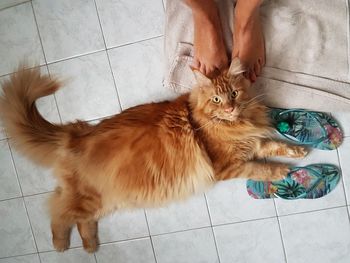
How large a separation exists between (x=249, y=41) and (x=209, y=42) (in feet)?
0.55

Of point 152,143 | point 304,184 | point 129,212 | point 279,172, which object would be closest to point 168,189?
point 152,143

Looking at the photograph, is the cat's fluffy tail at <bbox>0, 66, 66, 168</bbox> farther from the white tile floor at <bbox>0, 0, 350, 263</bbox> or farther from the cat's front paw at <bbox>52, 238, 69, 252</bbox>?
the cat's front paw at <bbox>52, 238, 69, 252</bbox>

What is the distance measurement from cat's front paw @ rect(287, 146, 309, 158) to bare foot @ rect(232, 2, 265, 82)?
351 millimetres

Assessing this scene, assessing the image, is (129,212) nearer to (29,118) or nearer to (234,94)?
(29,118)

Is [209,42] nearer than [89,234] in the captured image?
Yes

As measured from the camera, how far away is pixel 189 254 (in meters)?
1.72

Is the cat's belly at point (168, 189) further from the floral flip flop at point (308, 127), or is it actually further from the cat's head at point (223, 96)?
the floral flip flop at point (308, 127)

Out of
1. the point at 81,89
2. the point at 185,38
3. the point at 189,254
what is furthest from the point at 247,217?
the point at 81,89

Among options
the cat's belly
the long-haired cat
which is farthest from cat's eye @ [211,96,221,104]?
the cat's belly

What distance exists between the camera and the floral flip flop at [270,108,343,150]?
1.50 m

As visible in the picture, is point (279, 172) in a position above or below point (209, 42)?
below

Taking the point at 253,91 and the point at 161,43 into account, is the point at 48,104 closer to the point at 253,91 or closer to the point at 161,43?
the point at 161,43

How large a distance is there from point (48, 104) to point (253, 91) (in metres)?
1.06

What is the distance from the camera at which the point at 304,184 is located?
5.05 feet
